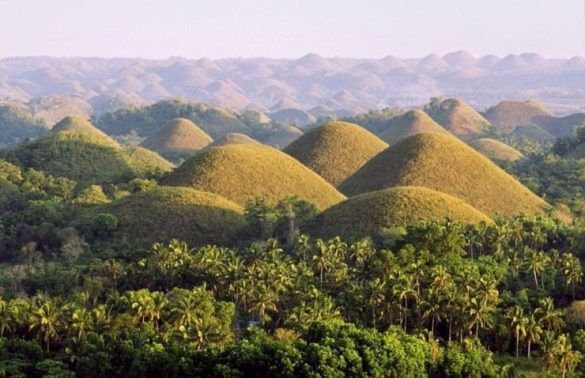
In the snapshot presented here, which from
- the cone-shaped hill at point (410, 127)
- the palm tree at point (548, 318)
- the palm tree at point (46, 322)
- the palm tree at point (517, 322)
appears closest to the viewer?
the palm tree at point (46, 322)

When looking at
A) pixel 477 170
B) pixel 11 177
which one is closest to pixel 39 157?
pixel 11 177

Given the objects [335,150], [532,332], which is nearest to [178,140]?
[335,150]

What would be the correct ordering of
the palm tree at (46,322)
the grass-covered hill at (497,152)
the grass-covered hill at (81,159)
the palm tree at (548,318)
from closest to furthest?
A: the palm tree at (46,322) → the palm tree at (548,318) → the grass-covered hill at (81,159) → the grass-covered hill at (497,152)

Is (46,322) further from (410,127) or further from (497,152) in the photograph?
(410,127)

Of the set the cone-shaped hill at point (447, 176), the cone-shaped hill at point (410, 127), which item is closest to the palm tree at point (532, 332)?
the cone-shaped hill at point (447, 176)

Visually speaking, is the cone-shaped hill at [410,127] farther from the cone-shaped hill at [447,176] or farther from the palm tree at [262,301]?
the palm tree at [262,301]

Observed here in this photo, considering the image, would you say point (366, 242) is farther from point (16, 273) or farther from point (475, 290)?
point (16, 273)

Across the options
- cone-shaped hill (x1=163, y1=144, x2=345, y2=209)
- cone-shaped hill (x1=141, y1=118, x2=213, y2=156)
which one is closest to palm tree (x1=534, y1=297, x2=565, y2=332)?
cone-shaped hill (x1=163, y1=144, x2=345, y2=209)
